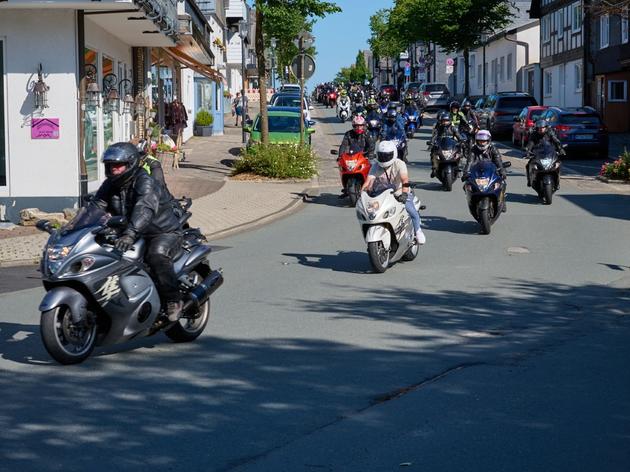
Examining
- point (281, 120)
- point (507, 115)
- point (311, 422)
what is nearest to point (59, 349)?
point (311, 422)

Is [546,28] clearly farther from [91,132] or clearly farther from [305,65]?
[91,132]

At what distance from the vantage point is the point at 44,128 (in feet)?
63.2

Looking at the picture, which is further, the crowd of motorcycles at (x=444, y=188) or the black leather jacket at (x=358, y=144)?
the black leather jacket at (x=358, y=144)

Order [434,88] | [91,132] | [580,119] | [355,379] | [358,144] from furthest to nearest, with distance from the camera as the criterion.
Answer: [434,88] < [580,119] < [91,132] < [358,144] < [355,379]

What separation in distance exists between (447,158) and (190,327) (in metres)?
14.9

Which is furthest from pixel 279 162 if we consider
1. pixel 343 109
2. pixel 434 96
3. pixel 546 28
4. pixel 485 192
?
pixel 434 96

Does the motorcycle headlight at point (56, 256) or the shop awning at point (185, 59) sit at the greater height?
the shop awning at point (185, 59)

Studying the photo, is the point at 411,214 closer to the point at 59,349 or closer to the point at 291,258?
the point at 291,258

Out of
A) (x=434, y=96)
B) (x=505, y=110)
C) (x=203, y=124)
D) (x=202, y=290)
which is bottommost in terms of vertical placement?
(x=202, y=290)

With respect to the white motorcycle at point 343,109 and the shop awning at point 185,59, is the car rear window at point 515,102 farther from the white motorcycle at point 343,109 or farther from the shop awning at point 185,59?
the white motorcycle at point 343,109

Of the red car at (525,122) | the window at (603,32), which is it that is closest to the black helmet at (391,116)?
the red car at (525,122)

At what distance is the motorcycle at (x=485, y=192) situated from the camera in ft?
53.8

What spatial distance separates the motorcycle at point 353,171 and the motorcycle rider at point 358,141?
278 millimetres

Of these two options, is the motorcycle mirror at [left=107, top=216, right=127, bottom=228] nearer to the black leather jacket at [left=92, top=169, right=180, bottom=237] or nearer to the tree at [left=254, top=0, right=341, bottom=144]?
the black leather jacket at [left=92, top=169, right=180, bottom=237]
